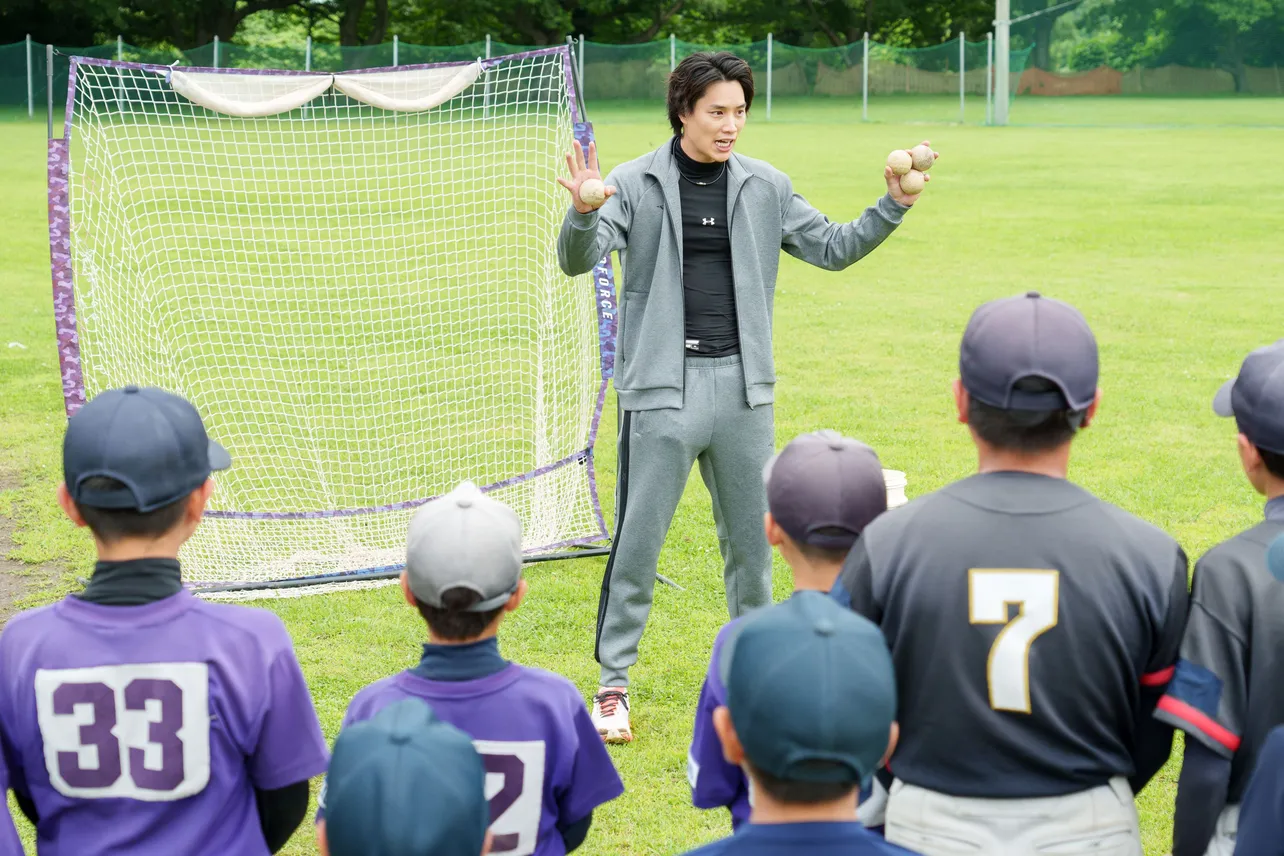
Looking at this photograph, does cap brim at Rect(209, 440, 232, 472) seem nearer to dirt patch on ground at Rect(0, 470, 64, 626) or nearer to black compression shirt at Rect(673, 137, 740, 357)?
black compression shirt at Rect(673, 137, 740, 357)

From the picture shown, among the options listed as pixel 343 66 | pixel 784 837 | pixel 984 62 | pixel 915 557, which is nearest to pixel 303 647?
pixel 915 557

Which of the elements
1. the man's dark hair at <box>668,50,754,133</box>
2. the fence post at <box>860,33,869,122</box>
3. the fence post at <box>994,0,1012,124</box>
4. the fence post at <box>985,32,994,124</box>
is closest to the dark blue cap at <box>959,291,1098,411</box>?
the man's dark hair at <box>668,50,754,133</box>

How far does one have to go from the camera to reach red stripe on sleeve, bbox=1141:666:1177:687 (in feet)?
8.74

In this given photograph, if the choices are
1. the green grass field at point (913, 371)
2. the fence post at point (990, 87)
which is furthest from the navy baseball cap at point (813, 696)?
the fence post at point (990, 87)

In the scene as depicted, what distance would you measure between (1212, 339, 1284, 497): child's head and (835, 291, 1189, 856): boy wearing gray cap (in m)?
0.34

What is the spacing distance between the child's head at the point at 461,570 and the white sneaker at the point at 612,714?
89.4 inches

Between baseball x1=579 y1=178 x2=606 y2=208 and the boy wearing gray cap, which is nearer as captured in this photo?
the boy wearing gray cap

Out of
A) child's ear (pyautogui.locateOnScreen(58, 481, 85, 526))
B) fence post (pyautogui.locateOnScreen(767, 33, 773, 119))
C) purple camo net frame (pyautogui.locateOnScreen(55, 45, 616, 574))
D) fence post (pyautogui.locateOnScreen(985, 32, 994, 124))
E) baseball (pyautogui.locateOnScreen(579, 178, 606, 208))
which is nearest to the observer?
child's ear (pyautogui.locateOnScreen(58, 481, 85, 526))

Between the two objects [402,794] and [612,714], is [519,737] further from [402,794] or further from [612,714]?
[612,714]

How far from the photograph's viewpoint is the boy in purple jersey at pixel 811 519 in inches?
113

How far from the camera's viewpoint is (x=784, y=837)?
6.66ft

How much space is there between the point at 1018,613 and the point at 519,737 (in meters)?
0.94

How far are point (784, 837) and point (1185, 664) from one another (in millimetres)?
983

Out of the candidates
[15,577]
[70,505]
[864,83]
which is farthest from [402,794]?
[864,83]
